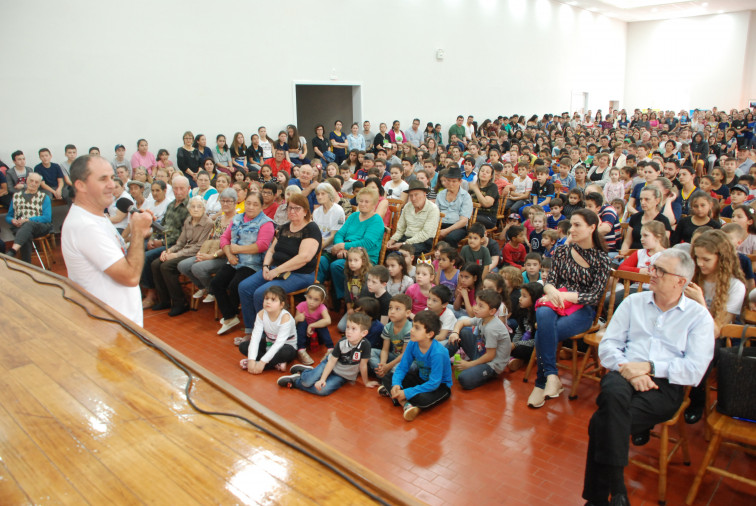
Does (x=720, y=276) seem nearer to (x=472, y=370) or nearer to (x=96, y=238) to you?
(x=472, y=370)

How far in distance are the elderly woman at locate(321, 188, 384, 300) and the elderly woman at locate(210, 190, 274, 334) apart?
2.00 ft

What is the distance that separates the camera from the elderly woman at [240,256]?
4746mm

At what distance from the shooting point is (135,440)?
136 centimetres

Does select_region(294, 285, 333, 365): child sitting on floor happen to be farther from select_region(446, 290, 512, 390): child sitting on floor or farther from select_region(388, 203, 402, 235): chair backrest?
select_region(388, 203, 402, 235): chair backrest

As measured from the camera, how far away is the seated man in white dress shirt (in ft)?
7.35

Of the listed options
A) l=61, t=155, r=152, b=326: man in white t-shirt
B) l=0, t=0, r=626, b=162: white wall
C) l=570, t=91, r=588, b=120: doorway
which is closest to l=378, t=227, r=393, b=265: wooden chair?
l=61, t=155, r=152, b=326: man in white t-shirt

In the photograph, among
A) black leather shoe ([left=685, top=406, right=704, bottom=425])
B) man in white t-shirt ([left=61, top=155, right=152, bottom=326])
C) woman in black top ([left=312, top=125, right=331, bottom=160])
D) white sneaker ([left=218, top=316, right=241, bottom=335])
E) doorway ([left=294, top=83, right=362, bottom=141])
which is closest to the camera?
man in white t-shirt ([left=61, top=155, right=152, bottom=326])

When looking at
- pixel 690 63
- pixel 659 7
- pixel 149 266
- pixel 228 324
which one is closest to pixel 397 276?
pixel 228 324

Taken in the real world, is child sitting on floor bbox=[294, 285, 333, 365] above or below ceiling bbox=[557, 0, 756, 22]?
below

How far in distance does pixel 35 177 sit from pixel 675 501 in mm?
7514

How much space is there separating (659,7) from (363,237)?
68.1 ft

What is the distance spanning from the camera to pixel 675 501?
2445 millimetres

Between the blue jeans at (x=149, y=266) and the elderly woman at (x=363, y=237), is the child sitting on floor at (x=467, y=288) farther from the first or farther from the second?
the blue jeans at (x=149, y=266)

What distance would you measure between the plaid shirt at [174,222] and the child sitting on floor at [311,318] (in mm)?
1935
